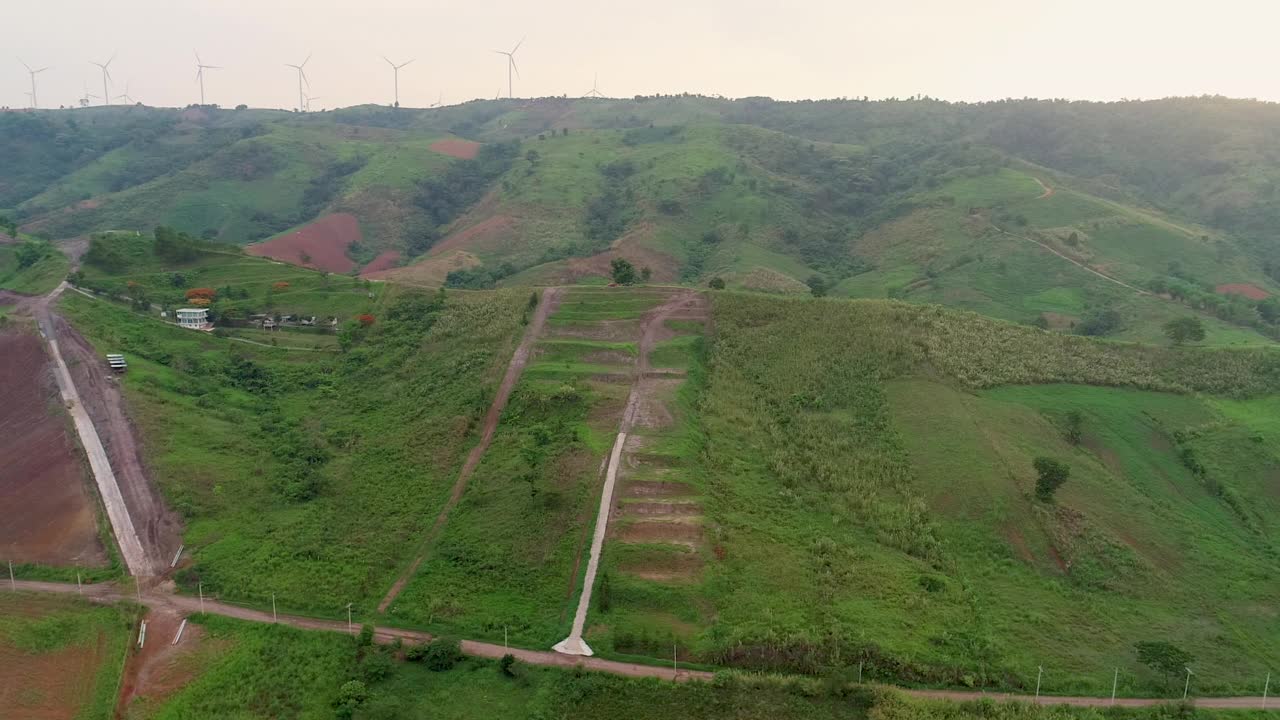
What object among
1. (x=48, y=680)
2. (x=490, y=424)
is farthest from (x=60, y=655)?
(x=490, y=424)

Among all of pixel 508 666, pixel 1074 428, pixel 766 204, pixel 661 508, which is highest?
pixel 766 204

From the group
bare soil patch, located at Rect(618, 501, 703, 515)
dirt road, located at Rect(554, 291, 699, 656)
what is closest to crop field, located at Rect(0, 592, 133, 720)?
dirt road, located at Rect(554, 291, 699, 656)

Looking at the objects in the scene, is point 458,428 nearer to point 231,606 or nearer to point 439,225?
point 231,606

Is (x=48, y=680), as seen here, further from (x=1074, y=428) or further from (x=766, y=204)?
(x=766, y=204)

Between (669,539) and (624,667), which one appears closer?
(624,667)

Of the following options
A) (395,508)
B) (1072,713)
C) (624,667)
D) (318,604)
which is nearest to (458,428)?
(395,508)

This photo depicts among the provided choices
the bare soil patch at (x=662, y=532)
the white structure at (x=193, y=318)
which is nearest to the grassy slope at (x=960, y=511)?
the bare soil patch at (x=662, y=532)
